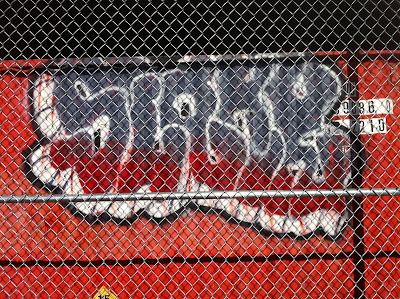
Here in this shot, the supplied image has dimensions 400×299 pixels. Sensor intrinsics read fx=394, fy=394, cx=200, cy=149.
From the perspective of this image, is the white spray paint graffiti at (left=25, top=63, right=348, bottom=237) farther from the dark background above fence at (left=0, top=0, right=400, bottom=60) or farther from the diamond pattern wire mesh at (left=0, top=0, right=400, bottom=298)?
the dark background above fence at (left=0, top=0, right=400, bottom=60)

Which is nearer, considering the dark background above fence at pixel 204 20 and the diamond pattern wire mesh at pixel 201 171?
the diamond pattern wire mesh at pixel 201 171

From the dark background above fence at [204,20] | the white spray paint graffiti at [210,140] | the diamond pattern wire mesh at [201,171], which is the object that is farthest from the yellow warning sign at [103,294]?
the dark background above fence at [204,20]

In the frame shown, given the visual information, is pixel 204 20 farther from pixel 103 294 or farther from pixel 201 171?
pixel 103 294

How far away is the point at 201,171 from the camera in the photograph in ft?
10.3

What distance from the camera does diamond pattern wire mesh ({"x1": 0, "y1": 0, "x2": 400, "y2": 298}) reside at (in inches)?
121

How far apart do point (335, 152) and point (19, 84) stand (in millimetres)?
2624

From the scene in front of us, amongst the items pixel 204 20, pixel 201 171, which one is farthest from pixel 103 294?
pixel 204 20

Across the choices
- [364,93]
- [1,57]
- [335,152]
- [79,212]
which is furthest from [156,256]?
[1,57]

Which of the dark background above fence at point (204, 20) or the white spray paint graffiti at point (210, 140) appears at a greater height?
the dark background above fence at point (204, 20)

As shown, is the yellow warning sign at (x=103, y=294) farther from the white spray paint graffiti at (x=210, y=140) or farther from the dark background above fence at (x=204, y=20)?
the dark background above fence at (x=204, y=20)

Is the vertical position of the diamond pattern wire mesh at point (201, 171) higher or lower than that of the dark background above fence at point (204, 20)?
lower

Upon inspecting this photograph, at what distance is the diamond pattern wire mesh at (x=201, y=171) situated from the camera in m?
3.06


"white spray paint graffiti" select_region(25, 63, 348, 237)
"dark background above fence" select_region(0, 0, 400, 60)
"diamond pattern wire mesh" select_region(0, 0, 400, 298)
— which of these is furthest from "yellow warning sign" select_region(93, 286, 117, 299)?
"dark background above fence" select_region(0, 0, 400, 60)

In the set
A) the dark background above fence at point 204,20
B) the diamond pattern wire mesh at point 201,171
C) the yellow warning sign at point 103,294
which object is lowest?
the yellow warning sign at point 103,294
